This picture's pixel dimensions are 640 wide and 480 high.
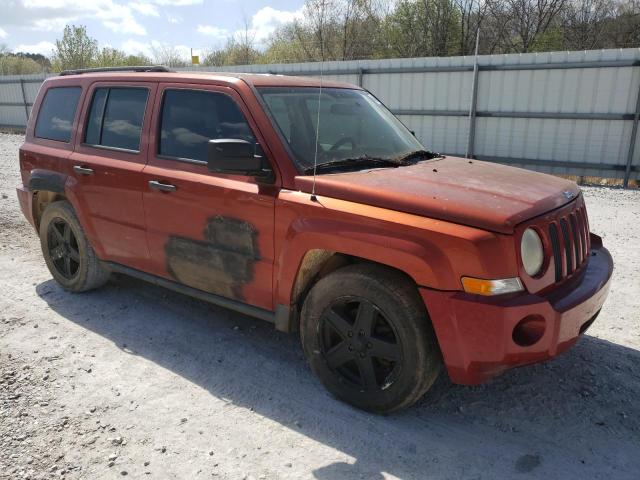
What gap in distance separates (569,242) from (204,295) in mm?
2410

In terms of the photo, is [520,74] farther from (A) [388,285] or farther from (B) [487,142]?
(A) [388,285]

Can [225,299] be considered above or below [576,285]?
below

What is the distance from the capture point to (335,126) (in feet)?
12.3

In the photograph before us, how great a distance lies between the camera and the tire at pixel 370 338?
9.32 ft

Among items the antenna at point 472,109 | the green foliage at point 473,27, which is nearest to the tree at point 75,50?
the green foliage at point 473,27

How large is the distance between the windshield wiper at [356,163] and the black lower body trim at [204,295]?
0.98 meters

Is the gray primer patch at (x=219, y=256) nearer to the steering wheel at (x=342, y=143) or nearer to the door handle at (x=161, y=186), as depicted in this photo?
the door handle at (x=161, y=186)

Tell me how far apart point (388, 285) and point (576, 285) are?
106 centimetres

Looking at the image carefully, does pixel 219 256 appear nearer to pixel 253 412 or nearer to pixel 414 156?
pixel 253 412

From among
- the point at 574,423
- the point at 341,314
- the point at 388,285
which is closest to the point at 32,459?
the point at 341,314

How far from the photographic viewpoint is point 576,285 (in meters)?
2.97

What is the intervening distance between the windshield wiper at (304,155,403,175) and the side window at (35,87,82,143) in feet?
8.55

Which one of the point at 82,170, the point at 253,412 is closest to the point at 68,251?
the point at 82,170

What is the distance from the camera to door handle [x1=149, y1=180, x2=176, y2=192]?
374cm
